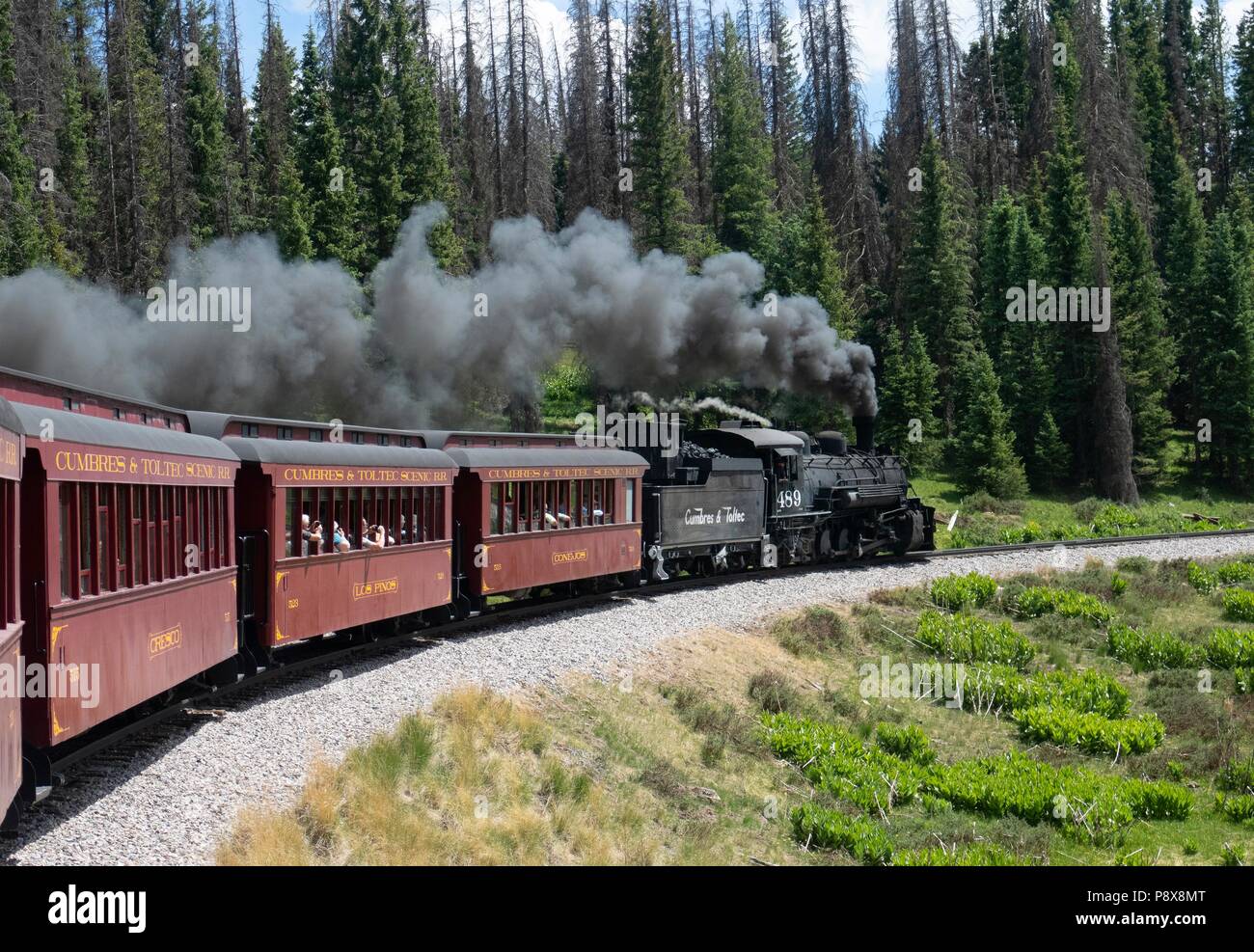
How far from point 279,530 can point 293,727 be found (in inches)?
90.3

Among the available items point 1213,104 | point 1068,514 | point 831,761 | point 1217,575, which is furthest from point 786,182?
point 831,761

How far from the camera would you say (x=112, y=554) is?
30.6 feet

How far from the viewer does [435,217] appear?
4141 cm

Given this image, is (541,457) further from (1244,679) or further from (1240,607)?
(1240,607)

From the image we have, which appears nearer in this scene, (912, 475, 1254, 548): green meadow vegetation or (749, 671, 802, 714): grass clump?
(749, 671, 802, 714): grass clump

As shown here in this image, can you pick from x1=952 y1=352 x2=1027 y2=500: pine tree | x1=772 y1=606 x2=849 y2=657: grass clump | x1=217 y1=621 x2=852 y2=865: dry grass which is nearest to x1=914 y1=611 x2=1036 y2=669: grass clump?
x1=772 y1=606 x2=849 y2=657: grass clump

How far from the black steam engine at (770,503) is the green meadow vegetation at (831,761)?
2661 mm

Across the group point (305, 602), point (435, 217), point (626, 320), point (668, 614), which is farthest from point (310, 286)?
point (305, 602)

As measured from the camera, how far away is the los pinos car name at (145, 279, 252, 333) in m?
26.9

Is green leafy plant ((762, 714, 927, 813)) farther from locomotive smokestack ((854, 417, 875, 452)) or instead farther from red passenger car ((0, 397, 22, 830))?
locomotive smokestack ((854, 417, 875, 452))

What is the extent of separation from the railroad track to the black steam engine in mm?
554

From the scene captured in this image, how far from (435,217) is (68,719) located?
114ft

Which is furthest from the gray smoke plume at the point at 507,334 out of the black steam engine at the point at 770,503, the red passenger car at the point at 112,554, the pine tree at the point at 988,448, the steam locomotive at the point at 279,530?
the red passenger car at the point at 112,554

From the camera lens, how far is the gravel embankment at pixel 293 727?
8562mm
